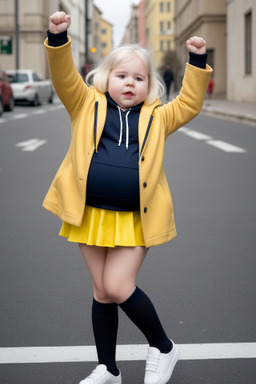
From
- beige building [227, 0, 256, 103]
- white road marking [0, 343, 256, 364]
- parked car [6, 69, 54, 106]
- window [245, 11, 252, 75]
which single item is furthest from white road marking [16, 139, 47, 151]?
window [245, 11, 252, 75]

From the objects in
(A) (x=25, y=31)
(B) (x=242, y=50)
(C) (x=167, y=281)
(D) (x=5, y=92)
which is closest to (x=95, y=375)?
(C) (x=167, y=281)

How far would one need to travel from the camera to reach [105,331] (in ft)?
10.1

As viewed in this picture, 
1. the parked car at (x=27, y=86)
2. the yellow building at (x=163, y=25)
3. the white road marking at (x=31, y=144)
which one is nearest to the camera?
the white road marking at (x=31, y=144)

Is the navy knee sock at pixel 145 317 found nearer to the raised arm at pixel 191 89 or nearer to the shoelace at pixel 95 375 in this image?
the shoelace at pixel 95 375

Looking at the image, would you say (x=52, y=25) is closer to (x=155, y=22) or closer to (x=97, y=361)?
(x=97, y=361)

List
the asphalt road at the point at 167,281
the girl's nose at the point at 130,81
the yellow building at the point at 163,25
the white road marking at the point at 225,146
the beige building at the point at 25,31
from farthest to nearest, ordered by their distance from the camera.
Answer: the yellow building at the point at 163,25 < the beige building at the point at 25,31 < the white road marking at the point at 225,146 < the asphalt road at the point at 167,281 < the girl's nose at the point at 130,81

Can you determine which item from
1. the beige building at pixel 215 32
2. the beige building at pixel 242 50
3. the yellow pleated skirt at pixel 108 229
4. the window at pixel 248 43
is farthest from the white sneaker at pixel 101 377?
the beige building at pixel 215 32

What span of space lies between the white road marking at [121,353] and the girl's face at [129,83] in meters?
1.18

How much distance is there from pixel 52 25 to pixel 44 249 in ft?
10.0

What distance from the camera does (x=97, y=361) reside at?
3361mm

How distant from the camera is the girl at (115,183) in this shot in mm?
2967

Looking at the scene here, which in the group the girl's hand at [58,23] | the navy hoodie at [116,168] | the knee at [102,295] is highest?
the girl's hand at [58,23]

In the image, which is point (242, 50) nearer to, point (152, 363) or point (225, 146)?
point (225, 146)

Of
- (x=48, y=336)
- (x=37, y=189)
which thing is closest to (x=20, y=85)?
(x=37, y=189)
